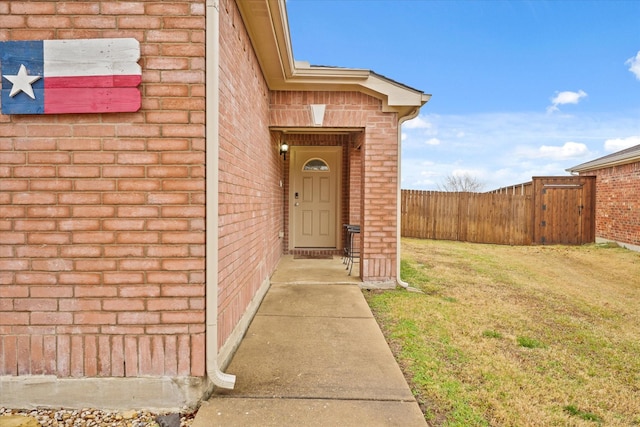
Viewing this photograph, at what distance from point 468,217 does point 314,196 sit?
680cm

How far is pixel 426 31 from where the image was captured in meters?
19.1

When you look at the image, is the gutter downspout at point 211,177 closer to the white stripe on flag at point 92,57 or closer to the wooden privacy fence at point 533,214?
the white stripe on flag at point 92,57

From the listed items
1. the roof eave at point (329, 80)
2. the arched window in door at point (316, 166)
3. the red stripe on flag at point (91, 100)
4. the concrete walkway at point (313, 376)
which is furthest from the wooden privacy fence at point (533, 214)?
the red stripe on flag at point (91, 100)

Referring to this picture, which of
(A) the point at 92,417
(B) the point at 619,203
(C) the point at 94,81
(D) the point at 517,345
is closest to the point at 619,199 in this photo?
(B) the point at 619,203

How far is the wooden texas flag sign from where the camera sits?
1.96 m

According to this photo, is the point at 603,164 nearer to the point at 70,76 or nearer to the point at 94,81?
the point at 94,81

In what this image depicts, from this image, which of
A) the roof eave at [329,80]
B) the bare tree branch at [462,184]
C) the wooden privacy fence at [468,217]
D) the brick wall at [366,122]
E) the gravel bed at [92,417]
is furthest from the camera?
the bare tree branch at [462,184]

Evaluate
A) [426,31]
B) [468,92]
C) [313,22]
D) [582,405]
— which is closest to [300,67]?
[582,405]

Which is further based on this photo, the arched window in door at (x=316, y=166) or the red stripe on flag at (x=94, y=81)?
the arched window in door at (x=316, y=166)

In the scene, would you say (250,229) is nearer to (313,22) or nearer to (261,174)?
(261,174)

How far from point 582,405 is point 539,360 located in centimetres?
66

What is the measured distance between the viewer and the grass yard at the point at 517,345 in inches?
82.4

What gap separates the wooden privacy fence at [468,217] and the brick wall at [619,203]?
2.19 meters

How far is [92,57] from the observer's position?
1968 mm
